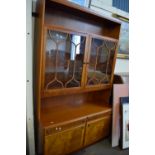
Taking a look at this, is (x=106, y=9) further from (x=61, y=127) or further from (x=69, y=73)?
(x=61, y=127)

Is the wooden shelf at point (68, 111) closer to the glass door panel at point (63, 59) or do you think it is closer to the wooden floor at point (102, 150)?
the glass door panel at point (63, 59)

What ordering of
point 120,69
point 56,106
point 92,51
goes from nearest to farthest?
1. point 92,51
2. point 56,106
3. point 120,69

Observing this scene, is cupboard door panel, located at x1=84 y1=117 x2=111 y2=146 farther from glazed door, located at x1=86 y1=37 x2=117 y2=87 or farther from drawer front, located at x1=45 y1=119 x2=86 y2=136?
glazed door, located at x1=86 y1=37 x2=117 y2=87

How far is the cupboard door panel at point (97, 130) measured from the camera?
1939 mm

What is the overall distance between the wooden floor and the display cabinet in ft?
0.31

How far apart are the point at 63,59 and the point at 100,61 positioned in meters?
0.59

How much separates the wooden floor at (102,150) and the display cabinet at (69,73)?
3.7 inches

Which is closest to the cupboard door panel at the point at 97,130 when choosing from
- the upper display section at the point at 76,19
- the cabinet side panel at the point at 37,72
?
the cabinet side panel at the point at 37,72
